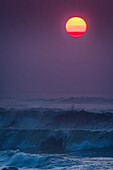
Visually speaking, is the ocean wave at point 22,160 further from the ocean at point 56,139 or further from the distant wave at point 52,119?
the distant wave at point 52,119

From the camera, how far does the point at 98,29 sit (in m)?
21.5

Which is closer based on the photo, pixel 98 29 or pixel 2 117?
pixel 2 117

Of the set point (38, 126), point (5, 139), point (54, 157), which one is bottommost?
point (54, 157)

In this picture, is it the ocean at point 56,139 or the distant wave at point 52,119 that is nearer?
the ocean at point 56,139

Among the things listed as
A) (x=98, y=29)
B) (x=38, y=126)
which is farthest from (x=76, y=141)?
(x=98, y=29)

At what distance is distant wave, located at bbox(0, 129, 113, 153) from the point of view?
8242mm

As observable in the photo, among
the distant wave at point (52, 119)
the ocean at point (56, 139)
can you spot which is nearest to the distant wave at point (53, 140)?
the ocean at point (56, 139)

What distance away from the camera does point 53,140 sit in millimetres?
8891

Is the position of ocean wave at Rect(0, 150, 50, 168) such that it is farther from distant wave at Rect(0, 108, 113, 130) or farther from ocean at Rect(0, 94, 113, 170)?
distant wave at Rect(0, 108, 113, 130)

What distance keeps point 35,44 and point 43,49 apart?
1.10 metres

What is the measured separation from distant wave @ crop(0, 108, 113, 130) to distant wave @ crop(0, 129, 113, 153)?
170cm

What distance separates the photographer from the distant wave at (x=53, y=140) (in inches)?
324

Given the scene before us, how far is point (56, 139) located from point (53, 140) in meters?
0.10

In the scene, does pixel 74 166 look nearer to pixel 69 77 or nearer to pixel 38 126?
pixel 38 126
